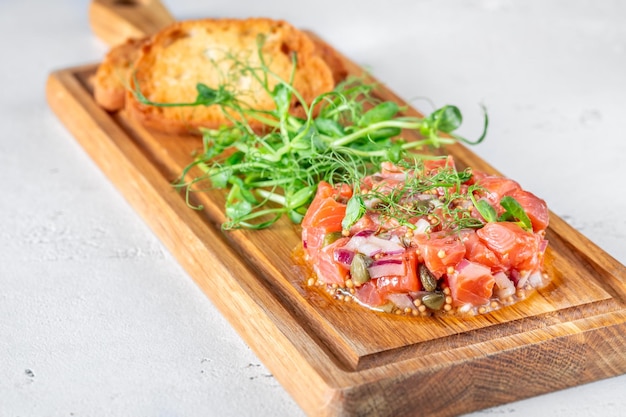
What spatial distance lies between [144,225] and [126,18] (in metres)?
1.63

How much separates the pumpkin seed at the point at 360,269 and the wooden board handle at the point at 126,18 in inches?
90.1

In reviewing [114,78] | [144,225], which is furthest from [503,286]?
[114,78]

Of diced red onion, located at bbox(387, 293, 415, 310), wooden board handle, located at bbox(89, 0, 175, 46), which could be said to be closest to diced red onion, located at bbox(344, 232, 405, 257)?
diced red onion, located at bbox(387, 293, 415, 310)

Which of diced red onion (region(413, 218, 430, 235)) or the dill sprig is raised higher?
diced red onion (region(413, 218, 430, 235))

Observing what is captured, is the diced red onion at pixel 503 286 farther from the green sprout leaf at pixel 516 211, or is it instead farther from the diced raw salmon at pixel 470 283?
the green sprout leaf at pixel 516 211

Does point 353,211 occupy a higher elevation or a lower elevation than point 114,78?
higher

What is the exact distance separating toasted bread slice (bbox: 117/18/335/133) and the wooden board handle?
1.93 feet

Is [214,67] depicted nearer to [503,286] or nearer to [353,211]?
[353,211]

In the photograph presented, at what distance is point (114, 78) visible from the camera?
4.50m

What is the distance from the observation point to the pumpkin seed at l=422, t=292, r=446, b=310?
3186 millimetres

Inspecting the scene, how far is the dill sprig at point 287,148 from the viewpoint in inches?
147

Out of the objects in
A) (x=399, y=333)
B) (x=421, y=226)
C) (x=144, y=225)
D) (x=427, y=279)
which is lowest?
(x=144, y=225)

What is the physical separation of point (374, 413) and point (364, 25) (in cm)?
345

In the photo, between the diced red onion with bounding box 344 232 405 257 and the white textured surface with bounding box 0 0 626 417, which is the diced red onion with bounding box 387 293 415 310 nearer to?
the diced red onion with bounding box 344 232 405 257
